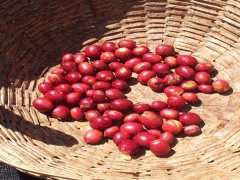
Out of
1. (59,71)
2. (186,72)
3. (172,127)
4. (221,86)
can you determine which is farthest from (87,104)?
(221,86)

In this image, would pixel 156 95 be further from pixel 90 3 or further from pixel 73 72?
pixel 90 3

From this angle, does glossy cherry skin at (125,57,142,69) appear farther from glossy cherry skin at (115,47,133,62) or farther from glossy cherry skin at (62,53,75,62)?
glossy cherry skin at (62,53,75,62)

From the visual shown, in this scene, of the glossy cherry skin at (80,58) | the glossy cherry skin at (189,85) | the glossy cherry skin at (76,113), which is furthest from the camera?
the glossy cherry skin at (80,58)

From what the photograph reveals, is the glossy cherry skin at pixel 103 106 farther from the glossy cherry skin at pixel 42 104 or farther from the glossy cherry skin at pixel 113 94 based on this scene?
the glossy cherry skin at pixel 42 104

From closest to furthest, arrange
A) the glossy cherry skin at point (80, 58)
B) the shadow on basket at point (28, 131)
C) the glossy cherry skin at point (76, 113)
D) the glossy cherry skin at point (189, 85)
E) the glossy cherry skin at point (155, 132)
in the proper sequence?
the shadow on basket at point (28, 131)
the glossy cherry skin at point (155, 132)
the glossy cherry skin at point (76, 113)
the glossy cherry skin at point (189, 85)
the glossy cherry skin at point (80, 58)

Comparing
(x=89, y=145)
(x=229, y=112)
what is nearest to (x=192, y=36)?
(x=229, y=112)

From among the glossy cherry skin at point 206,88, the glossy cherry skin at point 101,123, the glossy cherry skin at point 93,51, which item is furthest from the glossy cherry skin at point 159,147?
the glossy cherry skin at point 93,51

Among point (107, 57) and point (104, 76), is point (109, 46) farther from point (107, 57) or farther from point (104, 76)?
point (104, 76)
